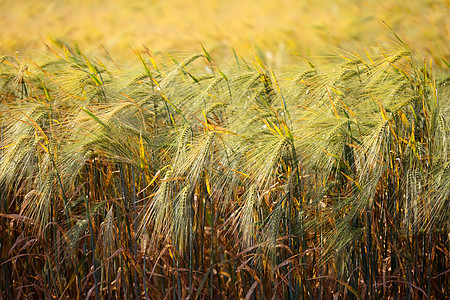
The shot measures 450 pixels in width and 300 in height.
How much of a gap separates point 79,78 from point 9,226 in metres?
0.46

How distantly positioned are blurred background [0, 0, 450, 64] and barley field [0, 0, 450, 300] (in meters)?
2.24

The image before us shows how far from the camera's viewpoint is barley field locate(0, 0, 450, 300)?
0.99 m

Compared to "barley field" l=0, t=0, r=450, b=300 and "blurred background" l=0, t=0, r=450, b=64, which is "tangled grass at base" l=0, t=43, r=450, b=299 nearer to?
"barley field" l=0, t=0, r=450, b=300

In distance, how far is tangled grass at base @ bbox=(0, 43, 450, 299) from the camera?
Result: 38.9 inches

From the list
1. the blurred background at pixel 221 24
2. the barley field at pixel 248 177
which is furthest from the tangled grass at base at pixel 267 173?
the blurred background at pixel 221 24

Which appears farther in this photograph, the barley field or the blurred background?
the blurred background

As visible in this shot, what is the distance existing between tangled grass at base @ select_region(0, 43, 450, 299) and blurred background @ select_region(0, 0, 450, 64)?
228cm

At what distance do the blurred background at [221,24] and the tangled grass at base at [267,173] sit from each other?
2.28m

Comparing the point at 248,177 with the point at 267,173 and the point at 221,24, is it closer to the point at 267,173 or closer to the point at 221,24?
the point at 267,173

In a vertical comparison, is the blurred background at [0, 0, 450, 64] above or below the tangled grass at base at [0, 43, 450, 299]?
above

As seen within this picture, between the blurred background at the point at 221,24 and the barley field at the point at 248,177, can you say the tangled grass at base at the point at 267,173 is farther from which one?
the blurred background at the point at 221,24

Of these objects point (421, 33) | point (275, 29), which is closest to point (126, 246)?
point (421, 33)

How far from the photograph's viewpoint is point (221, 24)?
201 inches

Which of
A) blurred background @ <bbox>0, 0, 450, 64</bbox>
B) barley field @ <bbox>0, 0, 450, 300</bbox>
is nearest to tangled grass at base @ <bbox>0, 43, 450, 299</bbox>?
barley field @ <bbox>0, 0, 450, 300</bbox>
